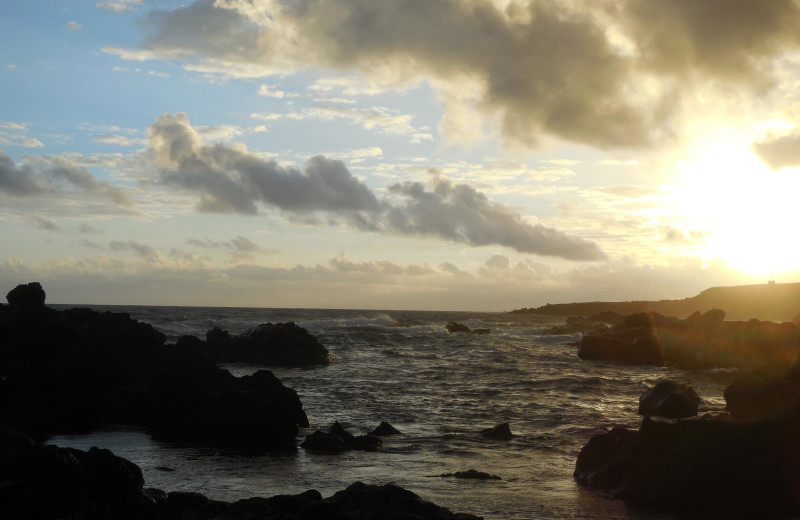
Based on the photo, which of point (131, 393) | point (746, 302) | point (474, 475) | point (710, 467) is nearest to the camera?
point (710, 467)

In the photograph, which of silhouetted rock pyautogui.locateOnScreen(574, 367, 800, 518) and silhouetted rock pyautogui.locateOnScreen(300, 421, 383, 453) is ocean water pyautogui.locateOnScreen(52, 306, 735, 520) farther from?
silhouetted rock pyautogui.locateOnScreen(574, 367, 800, 518)

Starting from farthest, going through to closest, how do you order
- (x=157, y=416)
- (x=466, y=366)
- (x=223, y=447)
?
1. (x=466, y=366)
2. (x=157, y=416)
3. (x=223, y=447)

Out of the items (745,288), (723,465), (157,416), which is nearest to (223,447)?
(157,416)

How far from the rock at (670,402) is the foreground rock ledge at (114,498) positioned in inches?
502

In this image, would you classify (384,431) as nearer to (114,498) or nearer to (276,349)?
(114,498)

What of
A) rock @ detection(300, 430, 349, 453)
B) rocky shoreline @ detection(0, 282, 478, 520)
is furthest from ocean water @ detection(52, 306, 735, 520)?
rocky shoreline @ detection(0, 282, 478, 520)

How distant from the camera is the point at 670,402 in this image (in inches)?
821

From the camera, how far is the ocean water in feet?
45.2

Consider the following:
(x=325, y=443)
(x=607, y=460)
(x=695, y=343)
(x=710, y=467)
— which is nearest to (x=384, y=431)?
(x=325, y=443)

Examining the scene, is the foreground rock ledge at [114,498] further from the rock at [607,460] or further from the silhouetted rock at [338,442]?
the silhouetted rock at [338,442]

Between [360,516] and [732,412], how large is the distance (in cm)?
1629

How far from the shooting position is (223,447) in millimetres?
19047

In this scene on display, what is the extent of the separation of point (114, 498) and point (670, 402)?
54.2 ft

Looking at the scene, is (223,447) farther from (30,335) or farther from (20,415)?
(30,335)
